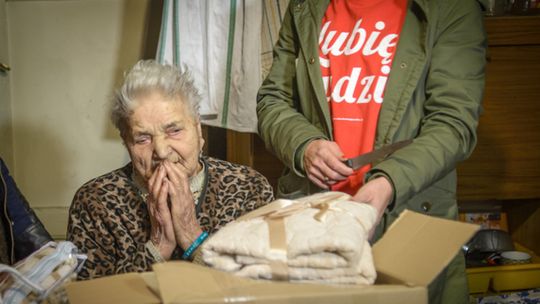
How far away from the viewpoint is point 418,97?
1.33 metres

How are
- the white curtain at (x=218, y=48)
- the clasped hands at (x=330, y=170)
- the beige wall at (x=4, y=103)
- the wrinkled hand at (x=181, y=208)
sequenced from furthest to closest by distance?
the beige wall at (x=4, y=103)
the white curtain at (x=218, y=48)
the wrinkled hand at (x=181, y=208)
the clasped hands at (x=330, y=170)

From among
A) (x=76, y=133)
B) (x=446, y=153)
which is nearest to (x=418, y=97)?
(x=446, y=153)

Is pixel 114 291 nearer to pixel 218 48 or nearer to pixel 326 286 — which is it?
pixel 326 286

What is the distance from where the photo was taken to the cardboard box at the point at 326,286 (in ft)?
2.69

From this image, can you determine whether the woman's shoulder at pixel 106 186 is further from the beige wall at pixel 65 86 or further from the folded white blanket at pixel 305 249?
the beige wall at pixel 65 86

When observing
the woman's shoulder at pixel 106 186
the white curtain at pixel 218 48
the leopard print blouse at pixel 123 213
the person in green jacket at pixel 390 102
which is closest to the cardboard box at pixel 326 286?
the person in green jacket at pixel 390 102

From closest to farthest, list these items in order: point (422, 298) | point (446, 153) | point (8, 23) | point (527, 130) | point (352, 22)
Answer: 1. point (422, 298)
2. point (446, 153)
3. point (352, 22)
4. point (527, 130)
5. point (8, 23)

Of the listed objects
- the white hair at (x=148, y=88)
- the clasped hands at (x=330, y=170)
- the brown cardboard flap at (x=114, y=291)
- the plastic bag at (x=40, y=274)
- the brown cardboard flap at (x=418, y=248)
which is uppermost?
the white hair at (x=148, y=88)

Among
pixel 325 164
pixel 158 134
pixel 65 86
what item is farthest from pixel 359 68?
pixel 65 86

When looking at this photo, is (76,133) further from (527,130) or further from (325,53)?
(527,130)

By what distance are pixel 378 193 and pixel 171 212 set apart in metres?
0.46

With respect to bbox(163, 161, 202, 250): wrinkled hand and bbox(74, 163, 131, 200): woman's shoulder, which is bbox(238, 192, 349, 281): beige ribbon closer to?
bbox(163, 161, 202, 250): wrinkled hand

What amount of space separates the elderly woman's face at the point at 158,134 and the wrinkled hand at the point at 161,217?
0.07 m

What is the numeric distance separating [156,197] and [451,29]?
0.75 metres
